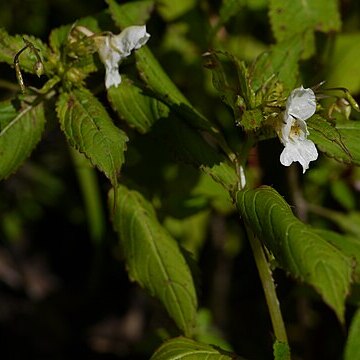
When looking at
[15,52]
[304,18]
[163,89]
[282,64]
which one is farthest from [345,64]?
[15,52]

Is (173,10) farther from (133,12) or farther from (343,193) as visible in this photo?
(343,193)


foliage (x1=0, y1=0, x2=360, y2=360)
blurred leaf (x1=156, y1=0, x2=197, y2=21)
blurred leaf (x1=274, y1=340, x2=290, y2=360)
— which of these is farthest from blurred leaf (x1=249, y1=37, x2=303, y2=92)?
blurred leaf (x1=156, y1=0, x2=197, y2=21)

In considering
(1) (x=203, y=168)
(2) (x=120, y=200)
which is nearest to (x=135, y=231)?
(2) (x=120, y=200)

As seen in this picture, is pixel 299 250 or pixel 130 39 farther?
pixel 130 39

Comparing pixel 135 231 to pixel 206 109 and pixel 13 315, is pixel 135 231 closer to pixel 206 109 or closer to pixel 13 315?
pixel 206 109

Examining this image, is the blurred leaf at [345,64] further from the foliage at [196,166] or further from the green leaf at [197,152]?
the green leaf at [197,152]

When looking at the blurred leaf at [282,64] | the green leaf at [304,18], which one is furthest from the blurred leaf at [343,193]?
the blurred leaf at [282,64]
